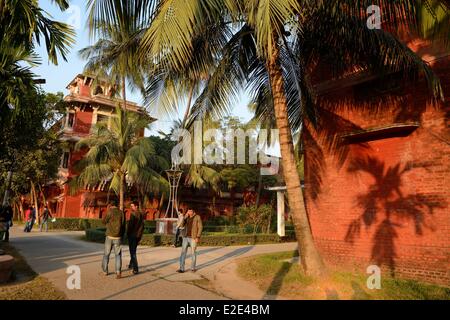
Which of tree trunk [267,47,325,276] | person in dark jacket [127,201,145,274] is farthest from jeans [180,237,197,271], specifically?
tree trunk [267,47,325,276]

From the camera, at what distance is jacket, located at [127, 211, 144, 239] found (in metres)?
9.42

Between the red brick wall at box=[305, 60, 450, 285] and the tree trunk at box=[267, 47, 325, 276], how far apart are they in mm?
2086

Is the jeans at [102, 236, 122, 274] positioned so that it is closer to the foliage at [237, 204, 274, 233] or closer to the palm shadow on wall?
the palm shadow on wall

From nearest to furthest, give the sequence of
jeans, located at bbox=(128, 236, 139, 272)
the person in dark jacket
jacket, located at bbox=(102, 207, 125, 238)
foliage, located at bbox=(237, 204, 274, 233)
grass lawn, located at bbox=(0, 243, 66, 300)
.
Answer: grass lawn, located at bbox=(0, 243, 66, 300) < jacket, located at bbox=(102, 207, 125, 238) < jeans, located at bbox=(128, 236, 139, 272) < the person in dark jacket < foliage, located at bbox=(237, 204, 274, 233)

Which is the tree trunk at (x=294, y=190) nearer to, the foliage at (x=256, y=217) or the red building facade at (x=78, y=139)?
the foliage at (x=256, y=217)

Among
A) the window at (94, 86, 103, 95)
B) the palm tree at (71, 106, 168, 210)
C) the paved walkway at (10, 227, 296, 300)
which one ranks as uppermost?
the window at (94, 86, 103, 95)

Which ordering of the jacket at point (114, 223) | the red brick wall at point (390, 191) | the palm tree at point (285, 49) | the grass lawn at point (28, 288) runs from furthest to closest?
the jacket at point (114, 223)
the red brick wall at point (390, 191)
the grass lawn at point (28, 288)
the palm tree at point (285, 49)

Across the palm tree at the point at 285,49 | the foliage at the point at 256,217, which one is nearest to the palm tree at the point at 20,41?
the palm tree at the point at 285,49

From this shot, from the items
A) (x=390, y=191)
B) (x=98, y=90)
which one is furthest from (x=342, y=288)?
(x=98, y=90)

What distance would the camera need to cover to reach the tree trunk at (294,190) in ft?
25.5

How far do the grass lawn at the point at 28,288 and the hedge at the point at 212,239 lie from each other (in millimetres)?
7861

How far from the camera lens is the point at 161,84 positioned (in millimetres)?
9070

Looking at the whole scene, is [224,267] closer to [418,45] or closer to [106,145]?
[418,45]

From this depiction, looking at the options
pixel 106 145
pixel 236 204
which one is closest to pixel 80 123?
pixel 106 145
